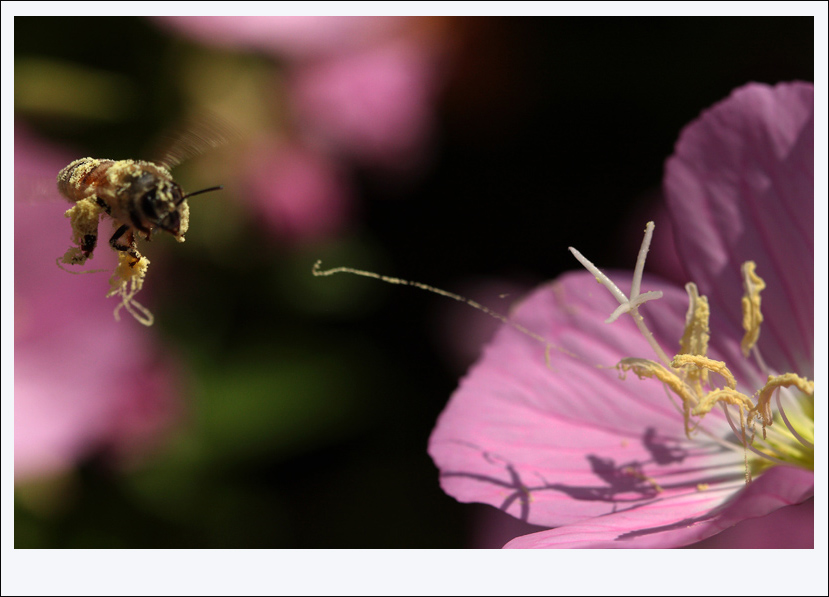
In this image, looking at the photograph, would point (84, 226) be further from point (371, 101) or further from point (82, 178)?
point (371, 101)

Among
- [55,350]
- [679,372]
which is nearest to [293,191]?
[55,350]

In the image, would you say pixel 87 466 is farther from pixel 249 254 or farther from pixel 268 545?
pixel 249 254

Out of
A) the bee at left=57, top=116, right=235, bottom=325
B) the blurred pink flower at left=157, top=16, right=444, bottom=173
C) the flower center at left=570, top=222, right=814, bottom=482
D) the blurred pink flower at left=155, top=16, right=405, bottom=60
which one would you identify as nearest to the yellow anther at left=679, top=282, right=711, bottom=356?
the flower center at left=570, top=222, right=814, bottom=482

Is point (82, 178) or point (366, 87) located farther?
point (366, 87)

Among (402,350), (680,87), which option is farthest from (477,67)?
(402,350)

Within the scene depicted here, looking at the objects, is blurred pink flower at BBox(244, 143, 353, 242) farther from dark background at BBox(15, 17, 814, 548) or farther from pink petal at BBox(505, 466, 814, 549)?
pink petal at BBox(505, 466, 814, 549)
